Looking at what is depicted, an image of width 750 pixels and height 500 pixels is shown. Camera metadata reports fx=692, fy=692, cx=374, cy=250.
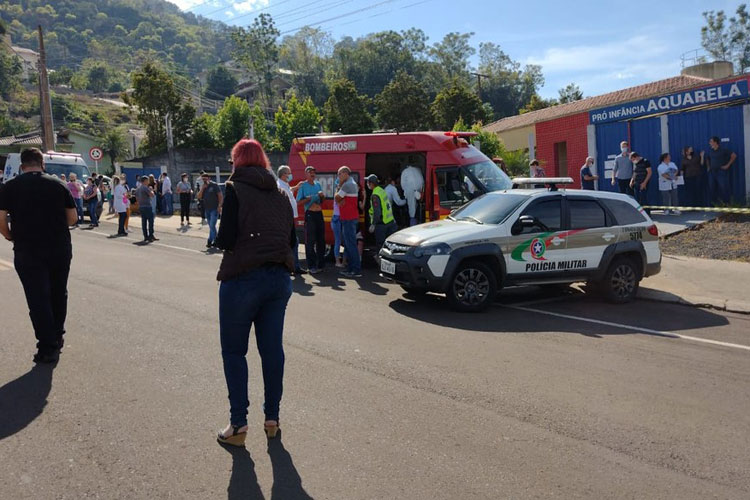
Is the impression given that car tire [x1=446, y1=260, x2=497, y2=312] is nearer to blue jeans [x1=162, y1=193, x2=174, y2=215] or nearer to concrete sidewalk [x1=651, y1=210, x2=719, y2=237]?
concrete sidewalk [x1=651, y1=210, x2=719, y2=237]

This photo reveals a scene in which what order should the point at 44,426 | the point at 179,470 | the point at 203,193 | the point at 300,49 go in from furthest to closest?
the point at 300,49
the point at 203,193
the point at 44,426
the point at 179,470

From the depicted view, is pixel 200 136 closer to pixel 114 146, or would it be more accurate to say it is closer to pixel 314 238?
pixel 114 146

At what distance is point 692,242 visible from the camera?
14.1 m

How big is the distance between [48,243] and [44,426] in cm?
219

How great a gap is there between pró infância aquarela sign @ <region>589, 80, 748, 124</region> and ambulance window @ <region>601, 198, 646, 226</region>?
946 cm

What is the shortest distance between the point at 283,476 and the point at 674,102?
17723 mm

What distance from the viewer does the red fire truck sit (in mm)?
12445

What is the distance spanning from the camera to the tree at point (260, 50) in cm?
9288

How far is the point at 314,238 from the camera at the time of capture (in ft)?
40.3

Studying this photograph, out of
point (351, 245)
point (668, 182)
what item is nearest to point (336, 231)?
point (351, 245)

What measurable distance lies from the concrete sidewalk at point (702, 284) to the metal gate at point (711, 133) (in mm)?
5852

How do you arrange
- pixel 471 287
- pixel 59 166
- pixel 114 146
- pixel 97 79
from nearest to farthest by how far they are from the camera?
pixel 471 287 < pixel 59 166 < pixel 114 146 < pixel 97 79

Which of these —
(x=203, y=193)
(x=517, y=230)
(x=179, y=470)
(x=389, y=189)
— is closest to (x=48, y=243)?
(x=179, y=470)

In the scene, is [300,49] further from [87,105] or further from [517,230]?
[517,230]
